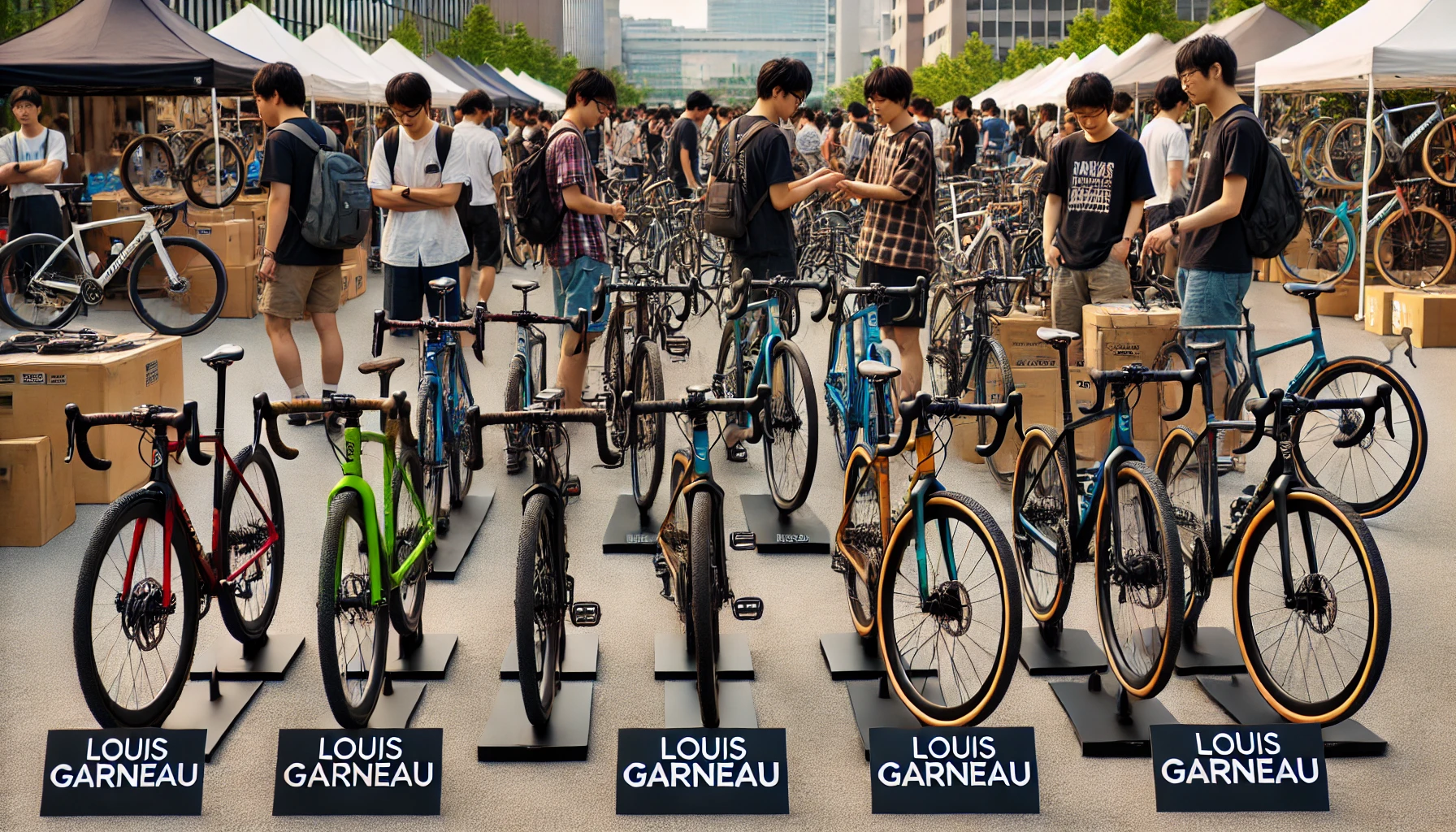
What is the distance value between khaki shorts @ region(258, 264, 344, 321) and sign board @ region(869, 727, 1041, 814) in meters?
5.06

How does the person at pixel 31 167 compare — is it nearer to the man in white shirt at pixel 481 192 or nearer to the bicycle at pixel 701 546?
the man in white shirt at pixel 481 192

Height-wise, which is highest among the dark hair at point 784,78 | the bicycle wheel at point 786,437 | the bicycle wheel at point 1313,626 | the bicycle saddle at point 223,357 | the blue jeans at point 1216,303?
the dark hair at point 784,78

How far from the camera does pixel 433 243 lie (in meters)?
7.52

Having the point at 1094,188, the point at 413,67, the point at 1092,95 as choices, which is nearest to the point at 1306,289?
the point at 1094,188

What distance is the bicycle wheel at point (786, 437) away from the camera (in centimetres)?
588

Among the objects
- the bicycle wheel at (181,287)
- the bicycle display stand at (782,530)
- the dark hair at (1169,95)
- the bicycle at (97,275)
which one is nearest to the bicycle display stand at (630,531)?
the bicycle display stand at (782,530)

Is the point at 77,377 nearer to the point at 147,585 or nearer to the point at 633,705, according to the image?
the point at 147,585

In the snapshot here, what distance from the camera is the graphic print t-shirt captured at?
6.77 meters

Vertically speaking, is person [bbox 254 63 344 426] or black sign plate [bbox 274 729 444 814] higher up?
person [bbox 254 63 344 426]

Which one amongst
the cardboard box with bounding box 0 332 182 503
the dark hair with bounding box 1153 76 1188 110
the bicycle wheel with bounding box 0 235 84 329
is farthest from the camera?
the bicycle wheel with bounding box 0 235 84 329

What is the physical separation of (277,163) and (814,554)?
369 cm

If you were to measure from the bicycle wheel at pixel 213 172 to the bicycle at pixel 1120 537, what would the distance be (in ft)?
34.0

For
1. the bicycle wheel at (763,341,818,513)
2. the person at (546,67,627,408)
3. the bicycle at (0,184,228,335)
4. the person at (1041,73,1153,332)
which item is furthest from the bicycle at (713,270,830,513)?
the bicycle at (0,184,228,335)

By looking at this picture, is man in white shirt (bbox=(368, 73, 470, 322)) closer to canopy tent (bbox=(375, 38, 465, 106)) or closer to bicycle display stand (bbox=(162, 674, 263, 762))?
bicycle display stand (bbox=(162, 674, 263, 762))
